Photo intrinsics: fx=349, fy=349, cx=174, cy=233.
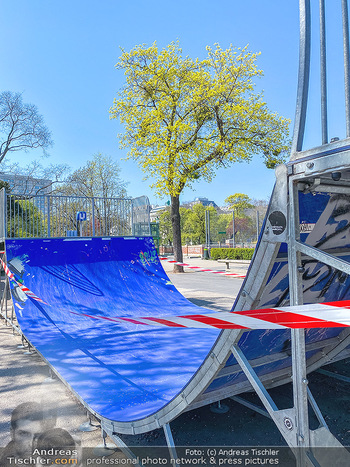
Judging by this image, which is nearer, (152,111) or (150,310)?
(150,310)

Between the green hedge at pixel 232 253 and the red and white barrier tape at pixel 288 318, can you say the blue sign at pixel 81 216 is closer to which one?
the red and white barrier tape at pixel 288 318

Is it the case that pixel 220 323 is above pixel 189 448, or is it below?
above

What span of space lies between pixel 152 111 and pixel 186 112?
5.80 ft

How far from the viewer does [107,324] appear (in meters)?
6.25

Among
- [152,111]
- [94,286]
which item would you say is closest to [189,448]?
[94,286]

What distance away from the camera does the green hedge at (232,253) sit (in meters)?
27.8

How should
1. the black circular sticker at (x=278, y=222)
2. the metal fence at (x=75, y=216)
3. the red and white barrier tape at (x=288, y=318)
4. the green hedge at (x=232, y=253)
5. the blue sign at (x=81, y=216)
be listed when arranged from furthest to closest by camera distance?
the green hedge at (x=232, y=253), the blue sign at (x=81, y=216), the metal fence at (x=75, y=216), the black circular sticker at (x=278, y=222), the red and white barrier tape at (x=288, y=318)

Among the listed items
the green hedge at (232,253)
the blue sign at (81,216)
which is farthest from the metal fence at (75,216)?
the green hedge at (232,253)

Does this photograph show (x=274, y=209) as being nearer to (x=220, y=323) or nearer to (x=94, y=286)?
(x=220, y=323)

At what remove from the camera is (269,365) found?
3332mm

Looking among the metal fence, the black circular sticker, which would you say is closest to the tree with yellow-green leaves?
the metal fence

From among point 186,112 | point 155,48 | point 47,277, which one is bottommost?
point 47,277

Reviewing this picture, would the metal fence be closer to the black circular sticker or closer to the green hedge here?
the black circular sticker

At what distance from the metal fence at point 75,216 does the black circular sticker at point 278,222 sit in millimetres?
8899
